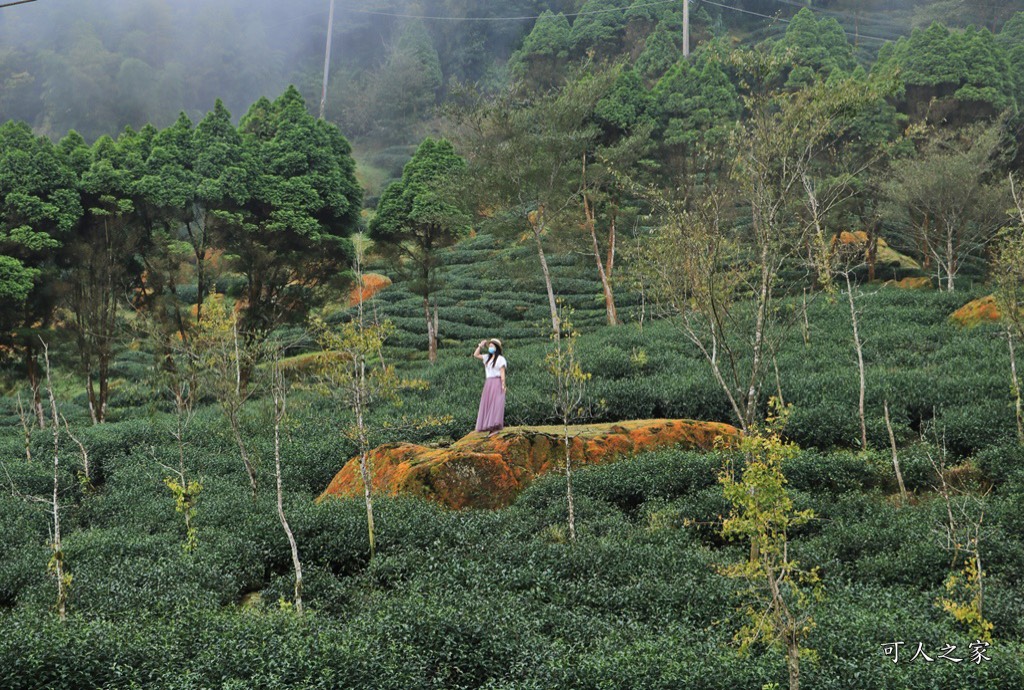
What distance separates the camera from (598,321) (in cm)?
3922

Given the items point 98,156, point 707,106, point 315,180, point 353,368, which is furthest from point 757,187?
point 707,106

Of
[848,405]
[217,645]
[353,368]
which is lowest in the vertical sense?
[217,645]

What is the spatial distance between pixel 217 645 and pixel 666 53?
5745 centimetres

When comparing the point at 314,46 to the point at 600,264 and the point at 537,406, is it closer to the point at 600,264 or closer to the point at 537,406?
the point at 600,264

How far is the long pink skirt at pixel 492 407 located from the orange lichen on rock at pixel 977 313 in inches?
668

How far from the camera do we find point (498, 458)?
57.3ft

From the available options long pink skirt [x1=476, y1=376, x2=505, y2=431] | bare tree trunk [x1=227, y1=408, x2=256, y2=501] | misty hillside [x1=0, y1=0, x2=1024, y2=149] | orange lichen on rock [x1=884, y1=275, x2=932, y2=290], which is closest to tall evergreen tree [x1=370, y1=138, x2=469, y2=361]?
long pink skirt [x1=476, y1=376, x2=505, y2=431]

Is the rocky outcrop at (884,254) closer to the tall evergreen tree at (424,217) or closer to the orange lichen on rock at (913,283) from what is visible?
the orange lichen on rock at (913,283)

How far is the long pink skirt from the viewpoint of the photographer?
1880 centimetres

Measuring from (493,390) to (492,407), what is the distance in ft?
1.26

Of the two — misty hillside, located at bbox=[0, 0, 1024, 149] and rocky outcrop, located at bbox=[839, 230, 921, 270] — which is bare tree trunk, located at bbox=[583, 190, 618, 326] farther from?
misty hillside, located at bbox=[0, 0, 1024, 149]

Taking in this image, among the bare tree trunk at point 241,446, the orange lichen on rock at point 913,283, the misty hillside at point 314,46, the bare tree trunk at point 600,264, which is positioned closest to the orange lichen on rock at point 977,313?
the orange lichen on rock at point 913,283

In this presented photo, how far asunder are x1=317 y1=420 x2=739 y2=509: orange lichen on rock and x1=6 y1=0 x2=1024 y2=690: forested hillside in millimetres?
97

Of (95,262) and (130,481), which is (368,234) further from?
(130,481)
